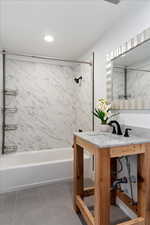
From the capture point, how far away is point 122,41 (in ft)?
4.89

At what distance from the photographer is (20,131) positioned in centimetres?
266

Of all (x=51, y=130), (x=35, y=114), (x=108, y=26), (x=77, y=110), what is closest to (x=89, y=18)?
(x=108, y=26)

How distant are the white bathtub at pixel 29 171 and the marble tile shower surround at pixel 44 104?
0.31 m

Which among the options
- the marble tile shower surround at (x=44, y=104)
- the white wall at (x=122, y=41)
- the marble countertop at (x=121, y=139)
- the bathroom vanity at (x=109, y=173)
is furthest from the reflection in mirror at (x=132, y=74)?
the marble tile shower surround at (x=44, y=104)

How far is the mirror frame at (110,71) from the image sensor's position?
120 centimetres

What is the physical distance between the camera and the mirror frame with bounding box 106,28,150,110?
3.94ft

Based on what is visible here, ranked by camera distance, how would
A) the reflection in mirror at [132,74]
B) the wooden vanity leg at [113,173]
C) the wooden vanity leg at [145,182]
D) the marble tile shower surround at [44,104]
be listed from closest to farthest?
the wooden vanity leg at [145,182] → the reflection in mirror at [132,74] → the wooden vanity leg at [113,173] → the marble tile shower surround at [44,104]

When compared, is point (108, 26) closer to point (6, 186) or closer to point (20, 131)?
point (20, 131)

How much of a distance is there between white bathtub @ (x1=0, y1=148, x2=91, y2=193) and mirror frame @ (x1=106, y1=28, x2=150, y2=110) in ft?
3.98

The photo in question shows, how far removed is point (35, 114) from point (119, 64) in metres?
1.96

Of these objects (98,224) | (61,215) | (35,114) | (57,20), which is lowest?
(61,215)

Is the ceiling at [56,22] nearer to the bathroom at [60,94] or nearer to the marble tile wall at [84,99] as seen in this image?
the bathroom at [60,94]

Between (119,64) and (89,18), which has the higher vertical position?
(89,18)

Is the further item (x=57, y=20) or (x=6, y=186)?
(x=6, y=186)
